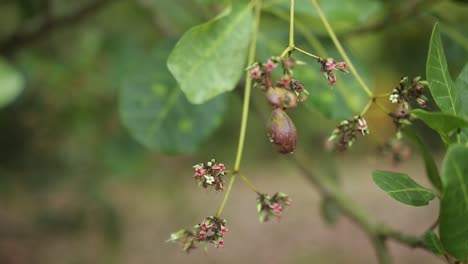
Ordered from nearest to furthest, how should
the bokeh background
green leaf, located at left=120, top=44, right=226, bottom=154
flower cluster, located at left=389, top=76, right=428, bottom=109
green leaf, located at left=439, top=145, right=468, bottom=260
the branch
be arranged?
green leaf, located at left=439, top=145, right=468, bottom=260 < flower cluster, located at left=389, top=76, right=428, bottom=109 < green leaf, located at left=120, top=44, right=226, bottom=154 < the bokeh background < the branch

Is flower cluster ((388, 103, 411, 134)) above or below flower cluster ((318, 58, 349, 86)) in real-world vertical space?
below

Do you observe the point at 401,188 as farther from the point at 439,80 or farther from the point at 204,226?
the point at 204,226

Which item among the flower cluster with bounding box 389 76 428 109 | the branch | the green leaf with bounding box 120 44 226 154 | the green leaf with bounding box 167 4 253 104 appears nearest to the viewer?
the flower cluster with bounding box 389 76 428 109

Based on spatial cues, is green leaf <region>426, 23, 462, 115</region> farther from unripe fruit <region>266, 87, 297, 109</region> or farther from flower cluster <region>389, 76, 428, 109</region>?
unripe fruit <region>266, 87, 297, 109</region>

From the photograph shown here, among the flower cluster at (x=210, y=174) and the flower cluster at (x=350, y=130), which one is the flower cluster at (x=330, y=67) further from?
the flower cluster at (x=210, y=174)

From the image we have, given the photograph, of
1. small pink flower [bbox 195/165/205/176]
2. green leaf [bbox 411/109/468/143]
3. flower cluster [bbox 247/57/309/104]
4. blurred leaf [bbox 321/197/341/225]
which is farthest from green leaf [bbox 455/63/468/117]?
blurred leaf [bbox 321/197/341/225]

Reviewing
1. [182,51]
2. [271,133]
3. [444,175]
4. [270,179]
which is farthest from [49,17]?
[270,179]

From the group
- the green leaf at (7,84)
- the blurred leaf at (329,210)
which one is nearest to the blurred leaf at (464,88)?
the blurred leaf at (329,210)

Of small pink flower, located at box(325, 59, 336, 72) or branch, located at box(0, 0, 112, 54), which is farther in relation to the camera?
branch, located at box(0, 0, 112, 54)
